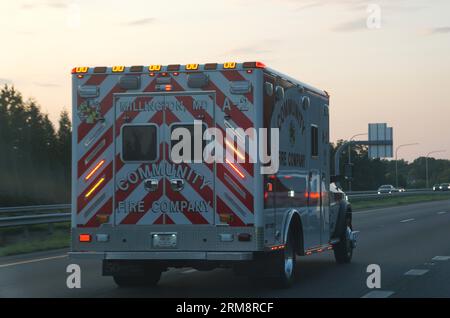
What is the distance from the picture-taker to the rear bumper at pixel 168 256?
1166 centimetres

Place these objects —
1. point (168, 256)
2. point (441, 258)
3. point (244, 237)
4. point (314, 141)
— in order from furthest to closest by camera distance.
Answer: point (441, 258) → point (314, 141) → point (168, 256) → point (244, 237)

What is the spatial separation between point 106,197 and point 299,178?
10.2 feet

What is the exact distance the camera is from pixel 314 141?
584 inches

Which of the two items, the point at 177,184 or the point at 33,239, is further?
the point at 33,239

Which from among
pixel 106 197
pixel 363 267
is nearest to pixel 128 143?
pixel 106 197

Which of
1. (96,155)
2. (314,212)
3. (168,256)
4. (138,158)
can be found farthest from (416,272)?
(96,155)

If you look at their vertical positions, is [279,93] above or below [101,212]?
above

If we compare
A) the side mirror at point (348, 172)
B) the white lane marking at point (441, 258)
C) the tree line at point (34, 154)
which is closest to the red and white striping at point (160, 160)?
the side mirror at point (348, 172)

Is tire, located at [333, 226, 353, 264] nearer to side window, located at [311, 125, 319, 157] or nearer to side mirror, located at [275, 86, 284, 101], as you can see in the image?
side window, located at [311, 125, 319, 157]

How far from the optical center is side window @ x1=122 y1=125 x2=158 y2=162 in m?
12.1

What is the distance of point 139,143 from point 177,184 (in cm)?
75

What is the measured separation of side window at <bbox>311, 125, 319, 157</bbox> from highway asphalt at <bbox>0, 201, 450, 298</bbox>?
1966 mm

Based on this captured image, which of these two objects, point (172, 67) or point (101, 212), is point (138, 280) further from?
point (172, 67)

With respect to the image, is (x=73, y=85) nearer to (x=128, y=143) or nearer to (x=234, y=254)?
(x=128, y=143)
